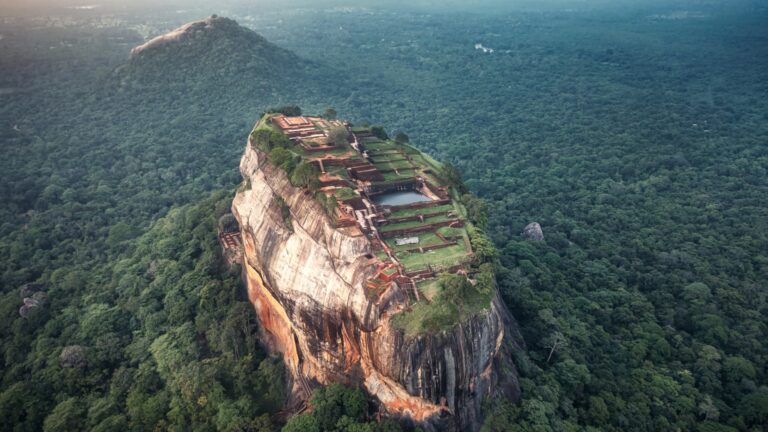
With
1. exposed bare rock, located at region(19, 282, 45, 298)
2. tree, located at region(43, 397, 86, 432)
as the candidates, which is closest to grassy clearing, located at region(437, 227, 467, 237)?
tree, located at region(43, 397, 86, 432)

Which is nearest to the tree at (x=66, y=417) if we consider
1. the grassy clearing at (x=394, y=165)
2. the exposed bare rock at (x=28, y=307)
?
the exposed bare rock at (x=28, y=307)

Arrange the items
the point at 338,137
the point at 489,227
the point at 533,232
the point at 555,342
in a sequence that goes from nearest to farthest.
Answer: the point at 555,342 < the point at 338,137 < the point at 533,232 < the point at 489,227

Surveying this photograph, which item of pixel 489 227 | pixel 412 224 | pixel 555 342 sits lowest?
pixel 489 227

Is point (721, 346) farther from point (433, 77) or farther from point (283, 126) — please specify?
point (433, 77)

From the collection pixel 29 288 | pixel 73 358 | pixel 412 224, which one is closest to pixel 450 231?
pixel 412 224

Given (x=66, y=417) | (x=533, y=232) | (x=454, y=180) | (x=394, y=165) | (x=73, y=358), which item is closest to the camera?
(x=66, y=417)

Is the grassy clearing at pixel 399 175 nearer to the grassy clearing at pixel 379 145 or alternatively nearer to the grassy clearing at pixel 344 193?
the grassy clearing at pixel 379 145

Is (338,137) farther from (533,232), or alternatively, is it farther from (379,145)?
(533,232)
